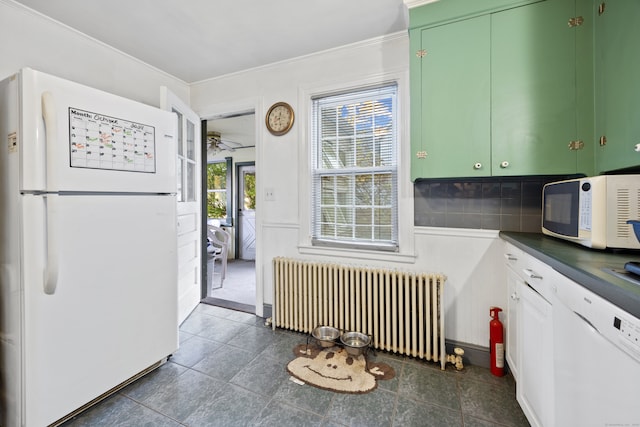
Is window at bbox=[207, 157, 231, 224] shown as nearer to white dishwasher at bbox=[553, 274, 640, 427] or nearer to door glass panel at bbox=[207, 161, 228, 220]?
door glass panel at bbox=[207, 161, 228, 220]

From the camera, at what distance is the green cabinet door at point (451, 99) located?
170 cm

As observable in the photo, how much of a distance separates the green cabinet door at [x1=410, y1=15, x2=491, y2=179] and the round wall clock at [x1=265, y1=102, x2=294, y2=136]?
1.19 m

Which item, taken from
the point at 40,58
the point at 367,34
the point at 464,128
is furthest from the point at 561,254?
the point at 40,58

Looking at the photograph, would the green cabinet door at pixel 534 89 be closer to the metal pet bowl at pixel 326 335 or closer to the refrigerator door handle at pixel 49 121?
the metal pet bowl at pixel 326 335

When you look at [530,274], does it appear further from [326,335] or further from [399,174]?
[326,335]

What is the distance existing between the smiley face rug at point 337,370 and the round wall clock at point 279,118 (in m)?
1.97

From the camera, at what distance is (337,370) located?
1.94m

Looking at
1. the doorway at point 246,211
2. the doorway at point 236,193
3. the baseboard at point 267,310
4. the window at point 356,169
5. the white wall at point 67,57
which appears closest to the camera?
the white wall at point 67,57

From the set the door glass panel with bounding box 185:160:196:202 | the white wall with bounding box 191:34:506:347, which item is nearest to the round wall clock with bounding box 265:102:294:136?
the white wall with bounding box 191:34:506:347

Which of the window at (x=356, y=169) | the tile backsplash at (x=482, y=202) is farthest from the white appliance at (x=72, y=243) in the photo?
the tile backsplash at (x=482, y=202)

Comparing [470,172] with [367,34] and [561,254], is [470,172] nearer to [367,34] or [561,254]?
[561,254]

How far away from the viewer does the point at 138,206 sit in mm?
1748

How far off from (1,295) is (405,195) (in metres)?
2.53

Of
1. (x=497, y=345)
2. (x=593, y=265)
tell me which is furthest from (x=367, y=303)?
(x=593, y=265)
